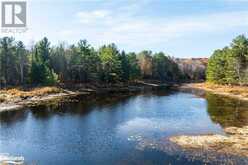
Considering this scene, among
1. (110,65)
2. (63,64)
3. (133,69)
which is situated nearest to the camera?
(63,64)

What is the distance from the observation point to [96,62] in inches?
4304

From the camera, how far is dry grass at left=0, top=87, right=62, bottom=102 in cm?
6535

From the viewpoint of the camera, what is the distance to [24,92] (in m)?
72.2

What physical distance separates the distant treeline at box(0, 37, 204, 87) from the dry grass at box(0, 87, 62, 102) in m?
5.44

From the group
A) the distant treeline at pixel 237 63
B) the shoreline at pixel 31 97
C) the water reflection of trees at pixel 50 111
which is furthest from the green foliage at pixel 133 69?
the water reflection of trees at pixel 50 111

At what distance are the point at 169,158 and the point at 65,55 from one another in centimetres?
7768

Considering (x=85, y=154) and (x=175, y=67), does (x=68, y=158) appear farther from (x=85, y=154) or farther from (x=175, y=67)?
(x=175, y=67)

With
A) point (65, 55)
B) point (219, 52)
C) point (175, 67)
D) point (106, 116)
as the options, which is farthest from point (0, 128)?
point (175, 67)

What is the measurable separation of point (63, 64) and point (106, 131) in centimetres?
6414

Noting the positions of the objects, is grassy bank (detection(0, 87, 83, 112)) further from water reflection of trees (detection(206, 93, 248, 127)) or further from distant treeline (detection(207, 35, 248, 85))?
distant treeline (detection(207, 35, 248, 85))

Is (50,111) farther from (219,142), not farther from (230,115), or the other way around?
(219,142)

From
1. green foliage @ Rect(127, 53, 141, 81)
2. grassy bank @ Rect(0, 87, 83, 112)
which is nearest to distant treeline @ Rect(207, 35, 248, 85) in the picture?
green foliage @ Rect(127, 53, 141, 81)

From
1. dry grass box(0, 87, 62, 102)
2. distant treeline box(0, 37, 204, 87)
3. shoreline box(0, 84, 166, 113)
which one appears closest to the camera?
shoreline box(0, 84, 166, 113)

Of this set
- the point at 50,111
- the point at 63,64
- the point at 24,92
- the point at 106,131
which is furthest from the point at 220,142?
the point at 63,64
